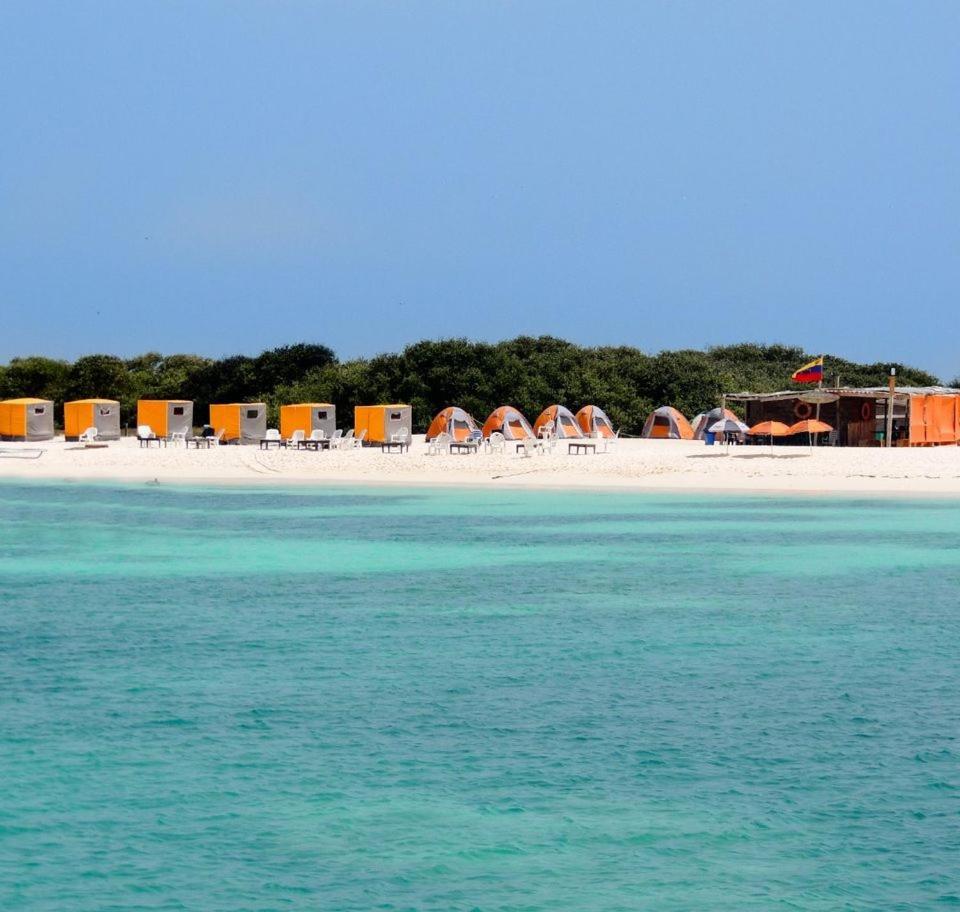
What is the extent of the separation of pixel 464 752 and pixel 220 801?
166 centimetres

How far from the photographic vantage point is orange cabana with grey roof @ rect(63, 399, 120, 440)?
4169 centimetres

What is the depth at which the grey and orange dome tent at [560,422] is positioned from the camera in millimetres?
42094

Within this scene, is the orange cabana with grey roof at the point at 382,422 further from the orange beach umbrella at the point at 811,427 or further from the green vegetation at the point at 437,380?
the orange beach umbrella at the point at 811,427

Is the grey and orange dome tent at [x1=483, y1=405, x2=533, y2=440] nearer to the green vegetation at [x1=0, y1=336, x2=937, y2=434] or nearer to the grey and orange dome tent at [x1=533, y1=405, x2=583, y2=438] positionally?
the grey and orange dome tent at [x1=533, y1=405, x2=583, y2=438]

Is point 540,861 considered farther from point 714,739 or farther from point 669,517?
point 669,517

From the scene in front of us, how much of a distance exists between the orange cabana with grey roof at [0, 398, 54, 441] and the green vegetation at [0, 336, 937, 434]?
763 cm

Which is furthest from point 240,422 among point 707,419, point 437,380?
point 707,419

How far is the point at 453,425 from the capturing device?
4041 cm

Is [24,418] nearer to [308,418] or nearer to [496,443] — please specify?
[308,418]

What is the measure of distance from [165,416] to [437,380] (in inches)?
402

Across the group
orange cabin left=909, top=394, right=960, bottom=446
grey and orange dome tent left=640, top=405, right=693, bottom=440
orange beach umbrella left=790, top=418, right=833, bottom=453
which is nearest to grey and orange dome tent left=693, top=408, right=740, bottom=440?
grey and orange dome tent left=640, top=405, right=693, bottom=440

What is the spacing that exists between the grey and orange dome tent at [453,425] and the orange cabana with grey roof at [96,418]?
9.96 metres

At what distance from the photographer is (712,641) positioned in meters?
12.3

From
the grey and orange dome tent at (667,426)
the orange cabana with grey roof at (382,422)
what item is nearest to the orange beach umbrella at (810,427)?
the grey and orange dome tent at (667,426)
